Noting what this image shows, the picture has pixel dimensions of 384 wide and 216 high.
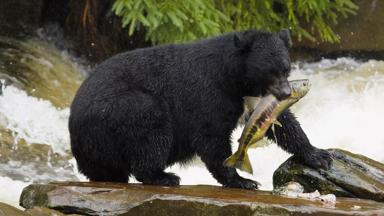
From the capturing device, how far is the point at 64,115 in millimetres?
10203

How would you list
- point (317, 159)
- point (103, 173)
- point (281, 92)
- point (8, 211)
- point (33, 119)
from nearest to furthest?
point (8, 211)
point (281, 92)
point (317, 159)
point (103, 173)
point (33, 119)

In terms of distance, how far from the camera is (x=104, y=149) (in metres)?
6.14

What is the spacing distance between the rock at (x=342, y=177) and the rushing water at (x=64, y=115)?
80.0 inches

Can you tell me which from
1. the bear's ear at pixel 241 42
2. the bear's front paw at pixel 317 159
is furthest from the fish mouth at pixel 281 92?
the bear's front paw at pixel 317 159

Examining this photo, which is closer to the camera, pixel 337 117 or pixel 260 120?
pixel 260 120

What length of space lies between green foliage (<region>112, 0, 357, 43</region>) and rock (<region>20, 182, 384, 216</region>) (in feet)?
16.0

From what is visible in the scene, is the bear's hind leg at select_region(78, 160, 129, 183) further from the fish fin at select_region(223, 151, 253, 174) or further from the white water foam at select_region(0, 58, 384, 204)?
the white water foam at select_region(0, 58, 384, 204)

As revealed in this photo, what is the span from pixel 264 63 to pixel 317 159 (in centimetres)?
91

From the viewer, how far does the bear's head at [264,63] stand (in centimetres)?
591

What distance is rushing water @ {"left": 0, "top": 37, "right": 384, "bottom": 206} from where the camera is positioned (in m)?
8.86

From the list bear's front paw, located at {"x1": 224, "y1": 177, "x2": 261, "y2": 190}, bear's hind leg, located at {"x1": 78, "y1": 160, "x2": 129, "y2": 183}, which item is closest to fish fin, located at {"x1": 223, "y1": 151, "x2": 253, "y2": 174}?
bear's front paw, located at {"x1": 224, "y1": 177, "x2": 261, "y2": 190}

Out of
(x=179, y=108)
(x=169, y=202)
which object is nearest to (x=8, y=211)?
(x=169, y=202)

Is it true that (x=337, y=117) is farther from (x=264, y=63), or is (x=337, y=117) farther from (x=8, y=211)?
(x=8, y=211)

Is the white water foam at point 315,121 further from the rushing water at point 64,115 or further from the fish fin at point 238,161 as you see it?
the fish fin at point 238,161
